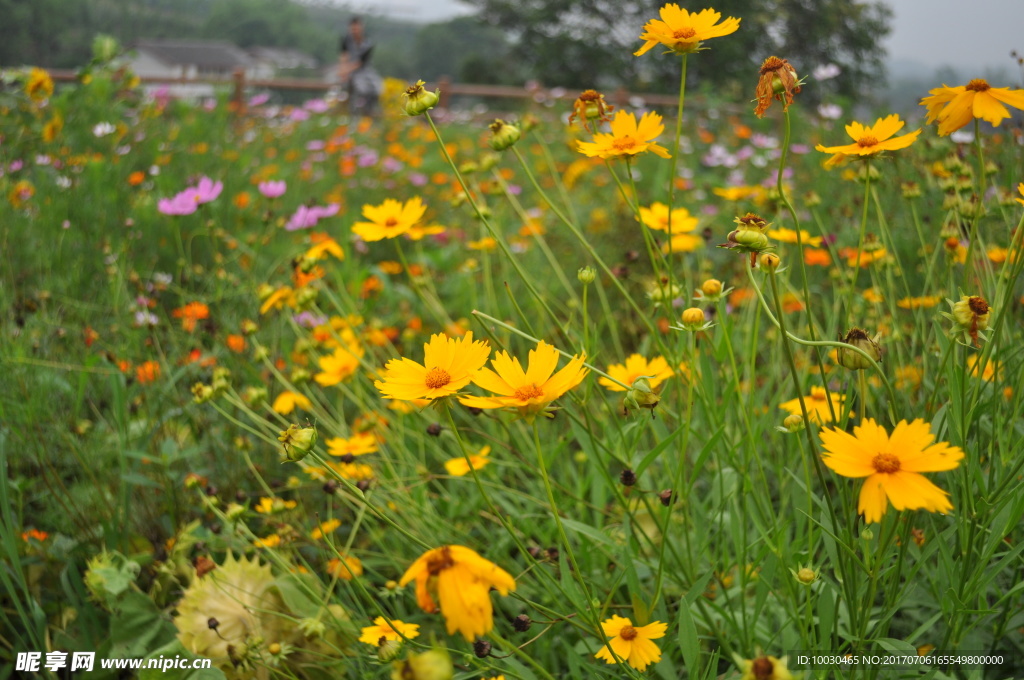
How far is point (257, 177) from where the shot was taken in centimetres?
261

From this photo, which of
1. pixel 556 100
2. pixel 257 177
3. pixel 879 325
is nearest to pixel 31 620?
pixel 879 325

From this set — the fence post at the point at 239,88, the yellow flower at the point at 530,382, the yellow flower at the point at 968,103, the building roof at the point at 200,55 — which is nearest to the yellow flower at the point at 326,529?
the yellow flower at the point at 530,382

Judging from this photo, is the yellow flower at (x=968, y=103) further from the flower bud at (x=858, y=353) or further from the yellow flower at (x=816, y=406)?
the yellow flower at (x=816, y=406)

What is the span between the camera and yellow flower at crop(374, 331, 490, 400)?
49 centimetres

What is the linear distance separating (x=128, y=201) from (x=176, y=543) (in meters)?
1.55

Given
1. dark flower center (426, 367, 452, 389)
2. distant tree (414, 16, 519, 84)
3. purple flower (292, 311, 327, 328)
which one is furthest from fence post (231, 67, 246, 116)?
distant tree (414, 16, 519, 84)

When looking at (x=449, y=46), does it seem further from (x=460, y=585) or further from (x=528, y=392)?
(x=460, y=585)

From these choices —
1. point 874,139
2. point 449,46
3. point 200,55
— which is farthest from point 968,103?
point 200,55

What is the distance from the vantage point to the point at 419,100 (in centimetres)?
65

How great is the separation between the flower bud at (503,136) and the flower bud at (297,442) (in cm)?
37

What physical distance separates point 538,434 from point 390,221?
1.09 ft

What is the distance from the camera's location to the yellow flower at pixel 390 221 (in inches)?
31.0

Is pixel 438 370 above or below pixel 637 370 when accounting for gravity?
above

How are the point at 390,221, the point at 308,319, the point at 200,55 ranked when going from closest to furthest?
the point at 390,221 < the point at 308,319 < the point at 200,55
